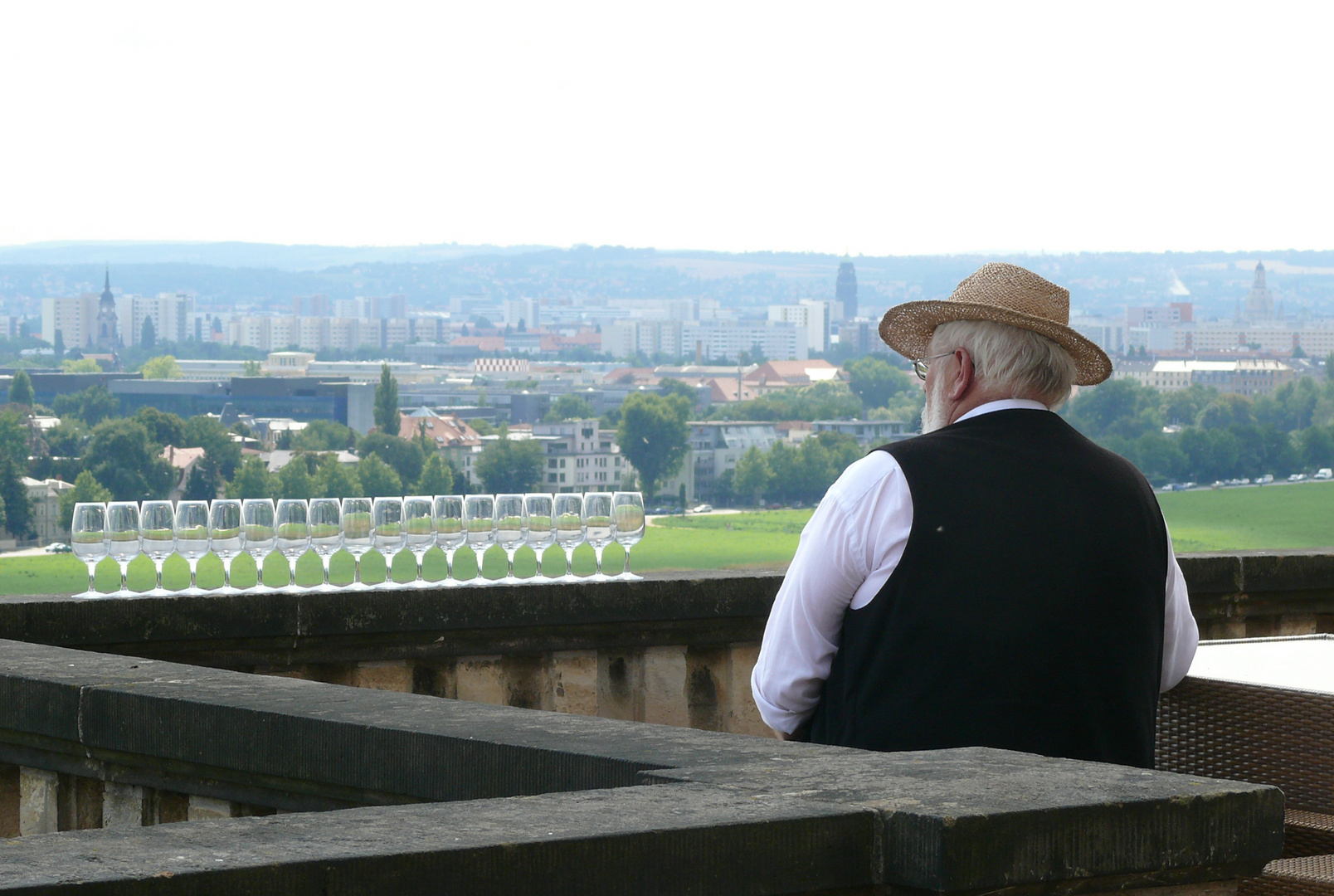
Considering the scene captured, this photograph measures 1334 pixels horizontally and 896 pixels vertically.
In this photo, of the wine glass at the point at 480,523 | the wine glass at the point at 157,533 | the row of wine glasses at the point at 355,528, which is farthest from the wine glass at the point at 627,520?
the wine glass at the point at 157,533

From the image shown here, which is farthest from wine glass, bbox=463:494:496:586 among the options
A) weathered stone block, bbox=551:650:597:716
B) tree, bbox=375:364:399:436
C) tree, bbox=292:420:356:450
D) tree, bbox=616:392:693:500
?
tree, bbox=616:392:693:500

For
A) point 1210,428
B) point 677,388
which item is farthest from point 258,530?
point 677,388

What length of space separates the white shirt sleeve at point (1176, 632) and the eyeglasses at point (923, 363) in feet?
1.13

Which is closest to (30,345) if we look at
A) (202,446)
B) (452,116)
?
(452,116)

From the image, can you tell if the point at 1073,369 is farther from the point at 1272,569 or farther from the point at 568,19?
the point at 568,19

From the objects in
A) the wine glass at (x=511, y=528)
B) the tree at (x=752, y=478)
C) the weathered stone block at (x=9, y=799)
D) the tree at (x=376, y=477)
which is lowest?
the tree at (x=752, y=478)

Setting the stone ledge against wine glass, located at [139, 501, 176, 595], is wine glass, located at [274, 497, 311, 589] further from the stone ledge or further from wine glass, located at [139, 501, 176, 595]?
the stone ledge

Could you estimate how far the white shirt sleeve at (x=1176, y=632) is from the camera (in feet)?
6.45

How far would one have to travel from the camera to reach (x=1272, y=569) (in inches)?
→ 138

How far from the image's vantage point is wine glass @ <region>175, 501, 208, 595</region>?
286 centimetres

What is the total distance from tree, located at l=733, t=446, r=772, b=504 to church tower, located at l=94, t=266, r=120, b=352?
71.8 meters

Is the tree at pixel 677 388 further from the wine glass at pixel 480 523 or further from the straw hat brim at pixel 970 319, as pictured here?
the straw hat brim at pixel 970 319

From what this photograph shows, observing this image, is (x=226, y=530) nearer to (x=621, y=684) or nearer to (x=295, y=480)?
(x=621, y=684)

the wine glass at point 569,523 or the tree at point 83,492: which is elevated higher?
the wine glass at point 569,523
